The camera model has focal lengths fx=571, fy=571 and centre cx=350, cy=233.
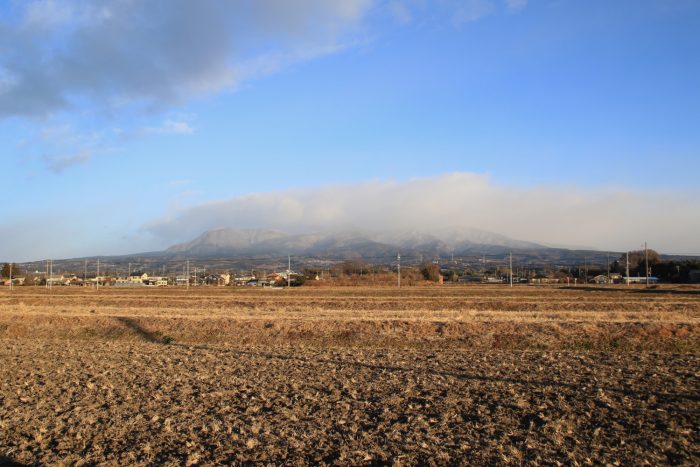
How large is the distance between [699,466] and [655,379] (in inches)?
236

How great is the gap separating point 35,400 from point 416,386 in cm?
770

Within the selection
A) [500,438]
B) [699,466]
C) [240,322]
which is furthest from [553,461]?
[240,322]

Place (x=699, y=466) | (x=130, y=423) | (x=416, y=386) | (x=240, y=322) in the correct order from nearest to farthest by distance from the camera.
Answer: (x=699, y=466)
(x=130, y=423)
(x=416, y=386)
(x=240, y=322)

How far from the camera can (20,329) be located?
1017 inches

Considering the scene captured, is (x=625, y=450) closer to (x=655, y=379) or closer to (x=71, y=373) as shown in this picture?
(x=655, y=379)

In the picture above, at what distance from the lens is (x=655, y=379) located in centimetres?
1273

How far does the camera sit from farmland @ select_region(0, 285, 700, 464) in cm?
801

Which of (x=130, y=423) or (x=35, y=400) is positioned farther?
(x=35, y=400)

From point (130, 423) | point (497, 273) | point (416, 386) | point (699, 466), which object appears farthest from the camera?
point (497, 273)

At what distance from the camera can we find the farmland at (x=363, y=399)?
26.3 feet

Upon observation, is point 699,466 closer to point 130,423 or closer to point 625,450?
point 625,450

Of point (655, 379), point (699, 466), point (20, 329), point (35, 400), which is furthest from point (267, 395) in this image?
point (20, 329)

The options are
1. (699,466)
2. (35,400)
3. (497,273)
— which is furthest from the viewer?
(497,273)

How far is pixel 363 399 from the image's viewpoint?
1111 centimetres
